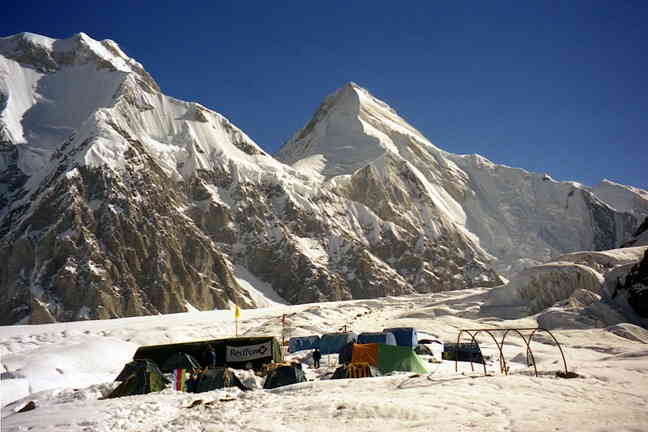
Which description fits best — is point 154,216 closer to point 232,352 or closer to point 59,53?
point 232,352

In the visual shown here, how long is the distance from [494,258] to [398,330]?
395ft

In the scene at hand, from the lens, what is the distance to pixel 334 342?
3784 cm

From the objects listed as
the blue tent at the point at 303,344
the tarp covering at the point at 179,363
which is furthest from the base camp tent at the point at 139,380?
the blue tent at the point at 303,344

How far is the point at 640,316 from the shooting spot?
55906mm

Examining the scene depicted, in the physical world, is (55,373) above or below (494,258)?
below

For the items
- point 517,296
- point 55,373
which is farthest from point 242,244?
point 55,373

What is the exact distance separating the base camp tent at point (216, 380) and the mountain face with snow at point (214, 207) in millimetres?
64495

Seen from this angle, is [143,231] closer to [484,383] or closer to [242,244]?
[242,244]

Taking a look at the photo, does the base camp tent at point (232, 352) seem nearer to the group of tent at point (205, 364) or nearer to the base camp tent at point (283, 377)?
the group of tent at point (205, 364)

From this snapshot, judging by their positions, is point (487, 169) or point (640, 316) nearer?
point (640, 316)

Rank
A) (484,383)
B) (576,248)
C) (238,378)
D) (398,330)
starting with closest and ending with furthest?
1. (484,383)
2. (238,378)
3. (398,330)
4. (576,248)

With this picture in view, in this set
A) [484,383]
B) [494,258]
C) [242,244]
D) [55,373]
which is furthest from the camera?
[494,258]

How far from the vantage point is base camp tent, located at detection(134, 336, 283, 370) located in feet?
93.4

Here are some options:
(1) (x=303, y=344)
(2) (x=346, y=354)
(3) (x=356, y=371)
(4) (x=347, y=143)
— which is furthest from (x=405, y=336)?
(4) (x=347, y=143)
